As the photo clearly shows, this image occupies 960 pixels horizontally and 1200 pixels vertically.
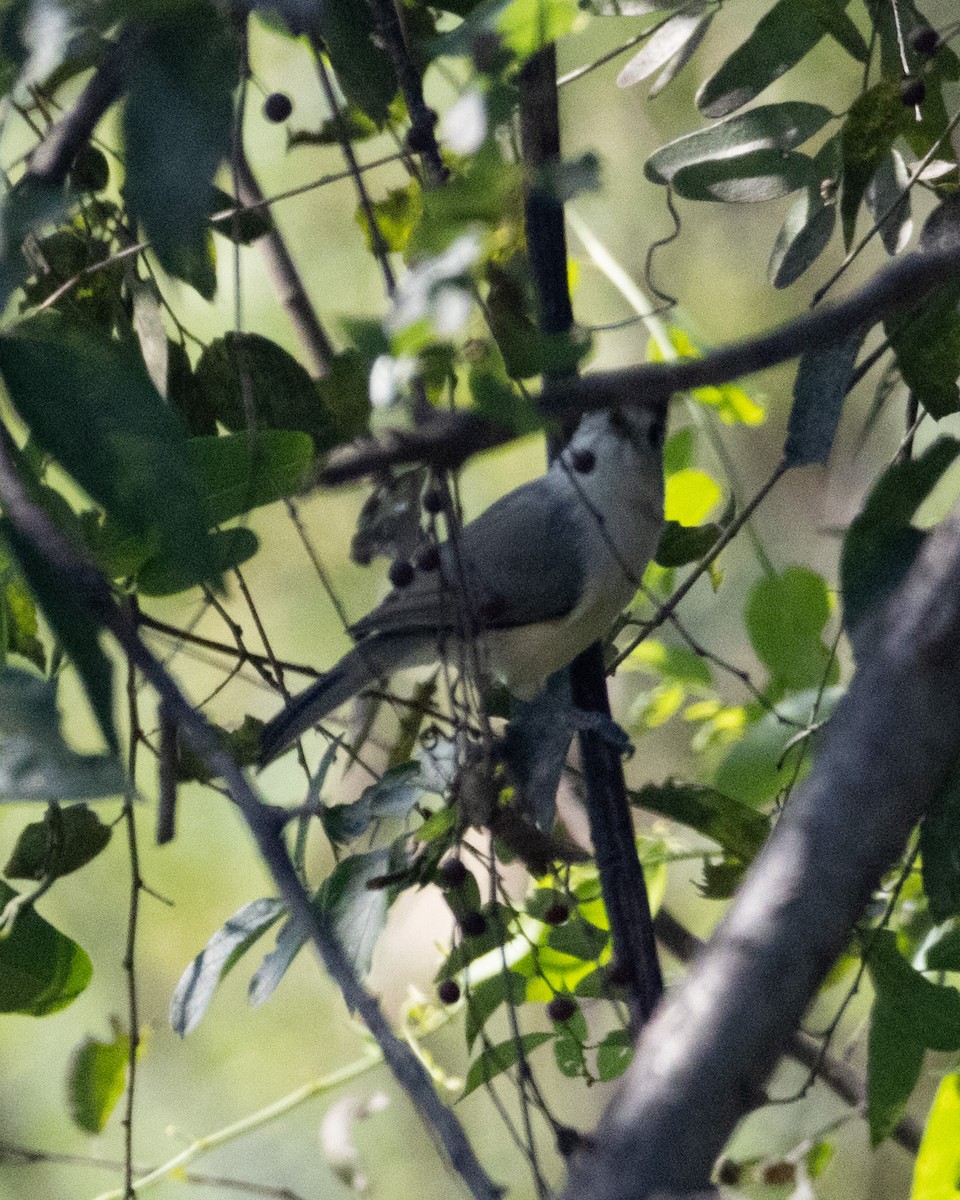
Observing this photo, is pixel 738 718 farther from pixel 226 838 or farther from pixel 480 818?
pixel 226 838

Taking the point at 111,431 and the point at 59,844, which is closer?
the point at 111,431

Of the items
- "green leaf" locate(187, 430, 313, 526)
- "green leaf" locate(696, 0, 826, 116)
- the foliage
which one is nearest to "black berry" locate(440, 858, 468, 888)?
the foliage

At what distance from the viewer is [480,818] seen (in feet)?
4.29

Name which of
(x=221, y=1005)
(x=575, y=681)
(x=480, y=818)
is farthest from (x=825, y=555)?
(x=480, y=818)

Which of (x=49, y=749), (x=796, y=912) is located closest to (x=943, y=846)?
(x=796, y=912)

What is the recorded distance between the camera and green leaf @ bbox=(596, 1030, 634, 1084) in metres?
1.61

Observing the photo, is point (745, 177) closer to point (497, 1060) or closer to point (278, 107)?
point (278, 107)

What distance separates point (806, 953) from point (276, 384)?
1.05 m

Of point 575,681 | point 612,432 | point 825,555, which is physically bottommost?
point 825,555

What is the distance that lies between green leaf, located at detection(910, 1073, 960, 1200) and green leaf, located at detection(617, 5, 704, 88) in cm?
119

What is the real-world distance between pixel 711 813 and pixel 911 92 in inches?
31.9

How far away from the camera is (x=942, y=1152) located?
1.46m

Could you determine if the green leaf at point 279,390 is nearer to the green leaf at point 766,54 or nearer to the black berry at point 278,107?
the black berry at point 278,107

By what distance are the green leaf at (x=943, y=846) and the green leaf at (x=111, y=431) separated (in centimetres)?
70
